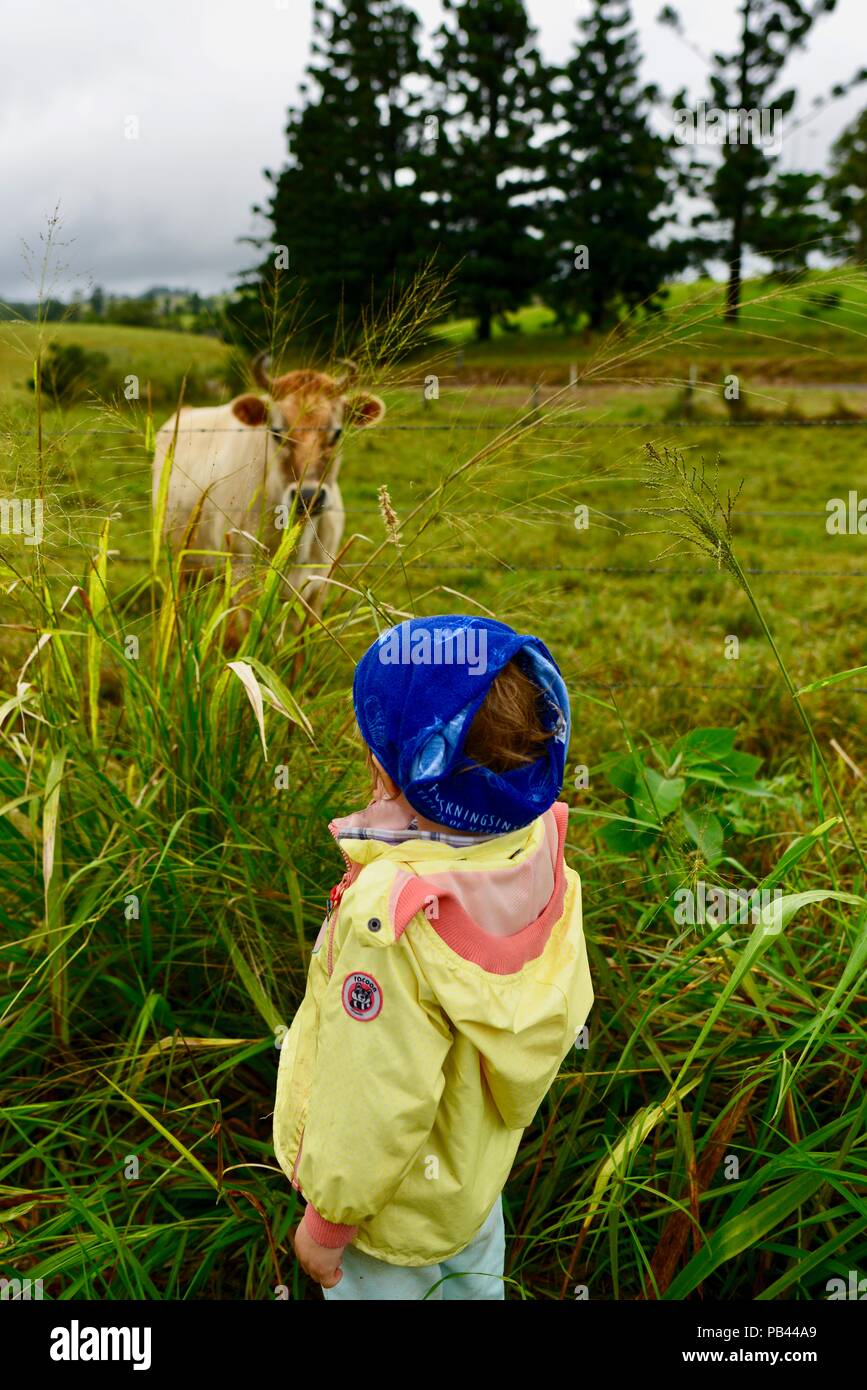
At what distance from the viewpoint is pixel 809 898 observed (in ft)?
5.29

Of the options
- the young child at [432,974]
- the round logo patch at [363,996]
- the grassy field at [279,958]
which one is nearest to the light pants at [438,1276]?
the young child at [432,974]

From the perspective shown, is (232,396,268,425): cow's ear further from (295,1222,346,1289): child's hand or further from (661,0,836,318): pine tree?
(661,0,836,318): pine tree

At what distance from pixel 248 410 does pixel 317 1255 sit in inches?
154

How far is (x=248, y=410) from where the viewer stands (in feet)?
15.2

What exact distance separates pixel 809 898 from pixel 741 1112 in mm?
368

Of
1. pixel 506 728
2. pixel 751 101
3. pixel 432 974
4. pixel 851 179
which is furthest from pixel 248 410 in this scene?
pixel 851 179

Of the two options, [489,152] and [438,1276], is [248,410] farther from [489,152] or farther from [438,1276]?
[489,152]

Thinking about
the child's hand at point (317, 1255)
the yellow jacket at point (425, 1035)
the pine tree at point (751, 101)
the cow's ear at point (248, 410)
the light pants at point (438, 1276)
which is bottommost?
the light pants at point (438, 1276)

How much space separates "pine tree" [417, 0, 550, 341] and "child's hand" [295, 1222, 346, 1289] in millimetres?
24164

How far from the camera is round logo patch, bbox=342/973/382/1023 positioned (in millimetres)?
1200

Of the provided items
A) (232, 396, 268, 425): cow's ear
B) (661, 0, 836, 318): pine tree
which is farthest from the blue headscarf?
(661, 0, 836, 318): pine tree

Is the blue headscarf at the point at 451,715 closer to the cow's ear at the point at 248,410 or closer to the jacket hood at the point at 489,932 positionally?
the jacket hood at the point at 489,932

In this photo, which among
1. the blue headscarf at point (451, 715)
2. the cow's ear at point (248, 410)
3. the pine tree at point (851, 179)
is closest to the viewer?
the blue headscarf at point (451, 715)

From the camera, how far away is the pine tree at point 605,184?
24094mm
